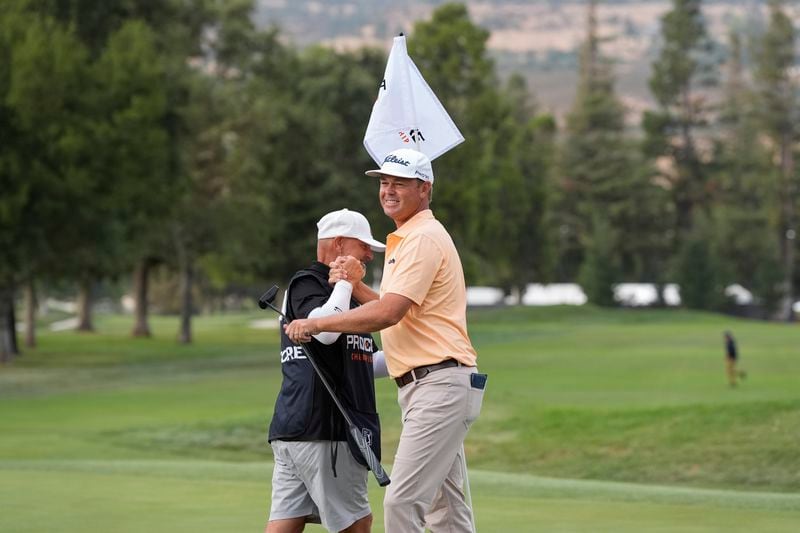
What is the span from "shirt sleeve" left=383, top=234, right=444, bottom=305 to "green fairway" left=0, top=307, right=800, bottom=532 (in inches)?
138

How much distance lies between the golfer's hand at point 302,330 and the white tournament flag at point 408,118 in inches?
67.8

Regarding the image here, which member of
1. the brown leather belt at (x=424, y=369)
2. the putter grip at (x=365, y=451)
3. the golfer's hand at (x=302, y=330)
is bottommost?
the putter grip at (x=365, y=451)

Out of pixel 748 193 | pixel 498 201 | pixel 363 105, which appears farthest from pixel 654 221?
pixel 363 105

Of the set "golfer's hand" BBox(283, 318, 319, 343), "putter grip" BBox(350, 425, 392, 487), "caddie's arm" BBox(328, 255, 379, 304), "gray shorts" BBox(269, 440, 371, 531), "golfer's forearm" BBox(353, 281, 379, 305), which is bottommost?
"gray shorts" BBox(269, 440, 371, 531)

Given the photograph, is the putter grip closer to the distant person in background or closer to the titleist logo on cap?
the titleist logo on cap

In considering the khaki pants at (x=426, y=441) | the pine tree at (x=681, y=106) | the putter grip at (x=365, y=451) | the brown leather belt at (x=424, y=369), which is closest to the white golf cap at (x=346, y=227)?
the brown leather belt at (x=424, y=369)

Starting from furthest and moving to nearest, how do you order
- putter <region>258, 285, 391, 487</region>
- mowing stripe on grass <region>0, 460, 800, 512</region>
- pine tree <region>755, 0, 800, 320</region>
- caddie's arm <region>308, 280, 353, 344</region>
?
pine tree <region>755, 0, 800, 320</region> < mowing stripe on grass <region>0, 460, 800, 512</region> < putter <region>258, 285, 391, 487</region> < caddie's arm <region>308, 280, 353, 344</region>

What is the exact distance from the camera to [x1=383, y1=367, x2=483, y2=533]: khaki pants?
25.1 feet

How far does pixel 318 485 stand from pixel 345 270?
1.11m

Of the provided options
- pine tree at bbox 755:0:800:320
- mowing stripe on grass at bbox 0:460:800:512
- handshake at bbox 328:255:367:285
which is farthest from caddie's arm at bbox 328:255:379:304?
pine tree at bbox 755:0:800:320

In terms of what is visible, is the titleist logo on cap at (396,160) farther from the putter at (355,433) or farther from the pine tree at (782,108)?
the pine tree at (782,108)

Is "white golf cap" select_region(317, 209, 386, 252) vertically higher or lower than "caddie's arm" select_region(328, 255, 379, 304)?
higher

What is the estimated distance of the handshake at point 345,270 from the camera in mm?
7680

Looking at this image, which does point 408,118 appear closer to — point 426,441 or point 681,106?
point 426,441
